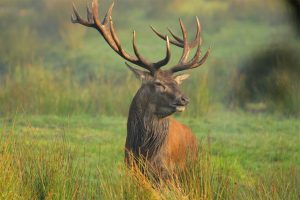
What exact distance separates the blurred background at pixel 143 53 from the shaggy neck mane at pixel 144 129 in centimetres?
503

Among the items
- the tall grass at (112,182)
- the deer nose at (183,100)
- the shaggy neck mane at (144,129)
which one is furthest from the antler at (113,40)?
the tall grass at (112,182)

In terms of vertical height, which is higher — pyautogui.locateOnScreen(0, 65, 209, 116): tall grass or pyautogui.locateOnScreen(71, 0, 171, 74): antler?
pyautogui.locateOnScreen(71, 0, 171, 74): antler

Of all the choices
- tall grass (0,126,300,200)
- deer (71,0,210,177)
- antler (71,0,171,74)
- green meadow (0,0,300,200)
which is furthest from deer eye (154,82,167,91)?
tall grass (0,126,300,200)

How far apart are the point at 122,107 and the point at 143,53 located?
6.14 metres

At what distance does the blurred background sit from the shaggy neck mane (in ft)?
16.5

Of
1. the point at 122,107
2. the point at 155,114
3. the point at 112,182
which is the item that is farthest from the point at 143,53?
the point at 112,182

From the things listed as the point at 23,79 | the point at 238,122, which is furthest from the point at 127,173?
the point at 23,79

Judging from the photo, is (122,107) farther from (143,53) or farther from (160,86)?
(160,86)

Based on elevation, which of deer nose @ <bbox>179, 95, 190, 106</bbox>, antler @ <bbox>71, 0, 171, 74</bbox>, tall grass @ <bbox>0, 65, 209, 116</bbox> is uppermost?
antler @ <bbox>71, 0, 171, 74</bbox>

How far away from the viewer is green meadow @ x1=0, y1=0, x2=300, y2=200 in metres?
5.63

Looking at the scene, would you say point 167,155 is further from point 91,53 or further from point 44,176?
point 91,53

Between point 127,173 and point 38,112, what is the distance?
806 cm

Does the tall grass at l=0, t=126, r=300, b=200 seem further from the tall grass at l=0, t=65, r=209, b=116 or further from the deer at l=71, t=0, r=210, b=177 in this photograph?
the tall grass at l=0, t=65, r=209, b=116

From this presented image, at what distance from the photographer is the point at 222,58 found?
1873cm
